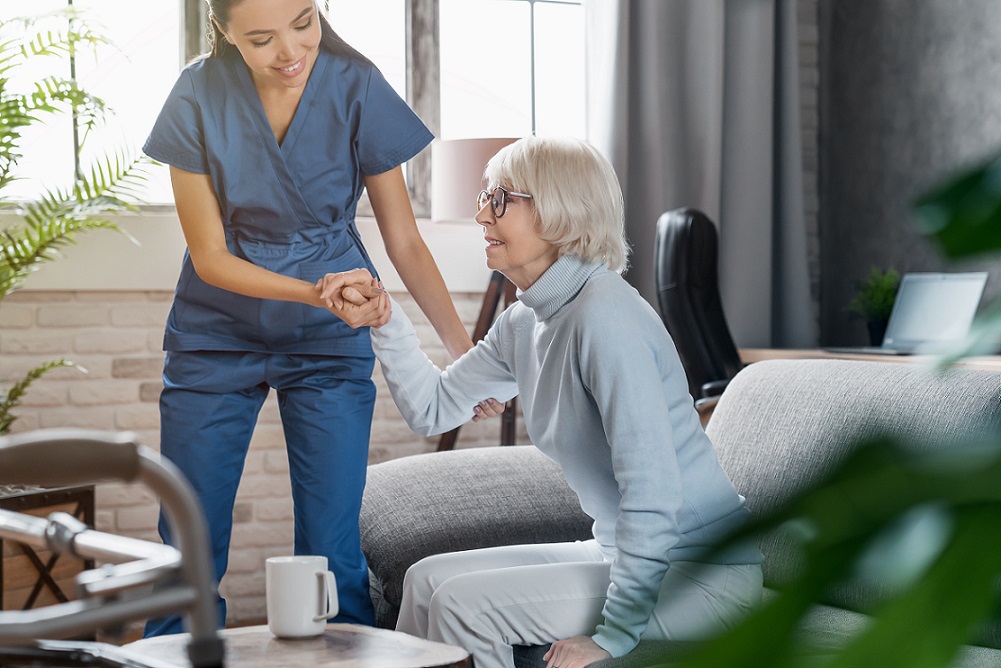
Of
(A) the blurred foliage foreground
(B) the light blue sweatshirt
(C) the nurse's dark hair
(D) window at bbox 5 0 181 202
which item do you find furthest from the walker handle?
(D) window at bbox 5 0 181 202

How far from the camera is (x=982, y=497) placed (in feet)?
0.38

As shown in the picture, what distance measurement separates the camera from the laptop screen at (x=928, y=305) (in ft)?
11.0

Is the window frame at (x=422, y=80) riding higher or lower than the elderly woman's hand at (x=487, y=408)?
higher

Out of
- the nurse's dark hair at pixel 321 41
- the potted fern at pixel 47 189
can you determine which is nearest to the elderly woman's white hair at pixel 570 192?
the nurse's dark hair at pixel 321 41

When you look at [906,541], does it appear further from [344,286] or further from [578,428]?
[344,286]

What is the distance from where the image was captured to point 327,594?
4.98ft

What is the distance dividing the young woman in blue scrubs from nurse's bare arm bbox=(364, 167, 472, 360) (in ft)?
0.12

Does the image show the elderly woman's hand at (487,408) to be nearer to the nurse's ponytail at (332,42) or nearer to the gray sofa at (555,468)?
the gray sofa at (555,468)

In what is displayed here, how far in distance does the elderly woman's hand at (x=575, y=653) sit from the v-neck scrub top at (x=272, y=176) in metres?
0.71

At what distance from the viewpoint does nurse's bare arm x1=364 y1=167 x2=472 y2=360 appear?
211 cm

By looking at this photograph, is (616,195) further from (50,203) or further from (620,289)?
Result: (50,203)

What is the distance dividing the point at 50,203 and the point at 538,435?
193 centimetres

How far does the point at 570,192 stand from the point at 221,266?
654 millimetres

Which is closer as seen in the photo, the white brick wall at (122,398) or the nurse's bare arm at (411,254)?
the nurse's bare arm at (411,254)
